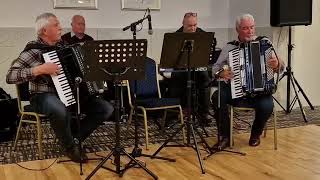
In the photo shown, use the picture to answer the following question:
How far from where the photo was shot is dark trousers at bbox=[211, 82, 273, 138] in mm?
3869

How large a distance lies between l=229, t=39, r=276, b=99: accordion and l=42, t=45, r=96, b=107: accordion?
4.50 ft

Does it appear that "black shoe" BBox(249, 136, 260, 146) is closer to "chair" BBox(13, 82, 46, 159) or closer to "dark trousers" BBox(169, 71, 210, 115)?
"dark trousers" BBox(169, 71, 210, 115)

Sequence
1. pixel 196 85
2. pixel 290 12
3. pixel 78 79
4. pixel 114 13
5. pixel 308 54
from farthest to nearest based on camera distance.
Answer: pixel 308 54 → pixel 114 13 → pixel 290 12 → pixel 196 85 → pixel 78 79

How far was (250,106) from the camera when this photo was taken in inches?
153

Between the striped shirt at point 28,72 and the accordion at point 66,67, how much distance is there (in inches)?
3.7

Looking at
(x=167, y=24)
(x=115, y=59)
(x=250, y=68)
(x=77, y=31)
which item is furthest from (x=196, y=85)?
(x=115, y=59)

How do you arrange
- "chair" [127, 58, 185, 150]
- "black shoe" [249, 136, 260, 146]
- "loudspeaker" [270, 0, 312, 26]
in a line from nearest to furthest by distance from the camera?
1. "chair" [127, 58, 185, 150]
2. "black shoe" [249, 136, 260, 146]
3. "loudspeaker" [270, 0, 312, 26]

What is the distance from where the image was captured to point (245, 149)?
3896mm

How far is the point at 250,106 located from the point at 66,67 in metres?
1.74

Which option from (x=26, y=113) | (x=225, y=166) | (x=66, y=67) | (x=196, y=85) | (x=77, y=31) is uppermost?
(x=77, y=31)

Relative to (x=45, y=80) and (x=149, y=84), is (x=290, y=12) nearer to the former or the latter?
(x=149, y=84)

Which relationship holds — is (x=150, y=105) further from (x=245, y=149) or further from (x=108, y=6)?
(x=108, y=6)

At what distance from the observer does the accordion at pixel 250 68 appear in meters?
3.70

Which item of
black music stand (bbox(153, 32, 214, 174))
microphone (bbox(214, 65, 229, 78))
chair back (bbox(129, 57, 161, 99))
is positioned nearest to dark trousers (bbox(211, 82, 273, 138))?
microphone (bbox(214, 65, 229, 78))
